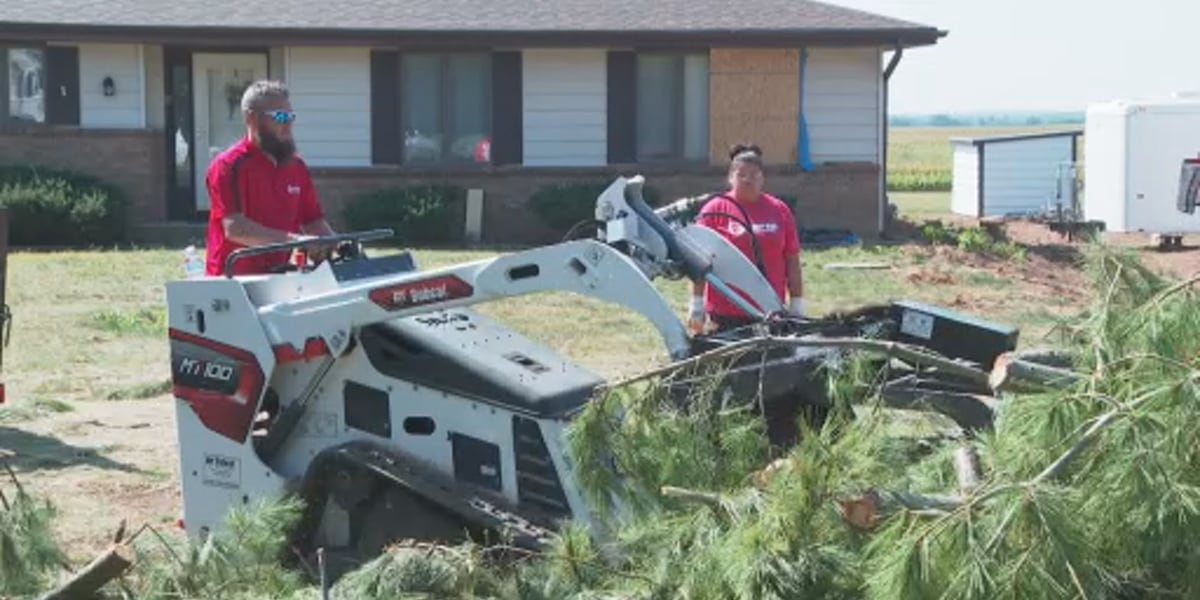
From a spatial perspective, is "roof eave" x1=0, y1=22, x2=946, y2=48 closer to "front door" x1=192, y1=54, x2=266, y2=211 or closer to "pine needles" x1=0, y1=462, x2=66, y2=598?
"front door" x1=192, y1=54, x2=266, y2=211

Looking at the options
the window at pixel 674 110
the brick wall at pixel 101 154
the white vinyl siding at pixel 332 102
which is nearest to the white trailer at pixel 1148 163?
the window at pixel 674 110

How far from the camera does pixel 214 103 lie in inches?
1081

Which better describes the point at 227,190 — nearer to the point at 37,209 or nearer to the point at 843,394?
the point at 843,394

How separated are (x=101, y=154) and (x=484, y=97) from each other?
501 cm

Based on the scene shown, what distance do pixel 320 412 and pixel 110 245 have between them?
17916 mm

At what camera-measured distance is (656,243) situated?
26.2 feet

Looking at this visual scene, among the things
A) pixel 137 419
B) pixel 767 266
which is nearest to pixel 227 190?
pixel 767 266

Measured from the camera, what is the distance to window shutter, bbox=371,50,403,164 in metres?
27.1

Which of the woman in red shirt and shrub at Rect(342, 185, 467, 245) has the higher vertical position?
the woman in red shirt

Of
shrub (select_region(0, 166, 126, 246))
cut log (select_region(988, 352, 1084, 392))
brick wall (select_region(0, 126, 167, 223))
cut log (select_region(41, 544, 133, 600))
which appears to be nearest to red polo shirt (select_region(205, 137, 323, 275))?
cut log (select_region(41, 544, 133, 600))

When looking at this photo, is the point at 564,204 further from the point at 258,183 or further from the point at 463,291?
the point at 463,291

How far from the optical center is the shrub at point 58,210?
24469mm

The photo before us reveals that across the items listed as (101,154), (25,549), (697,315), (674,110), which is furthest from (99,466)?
(674,110)

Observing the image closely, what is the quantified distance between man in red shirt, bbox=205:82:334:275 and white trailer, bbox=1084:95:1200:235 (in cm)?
2264
